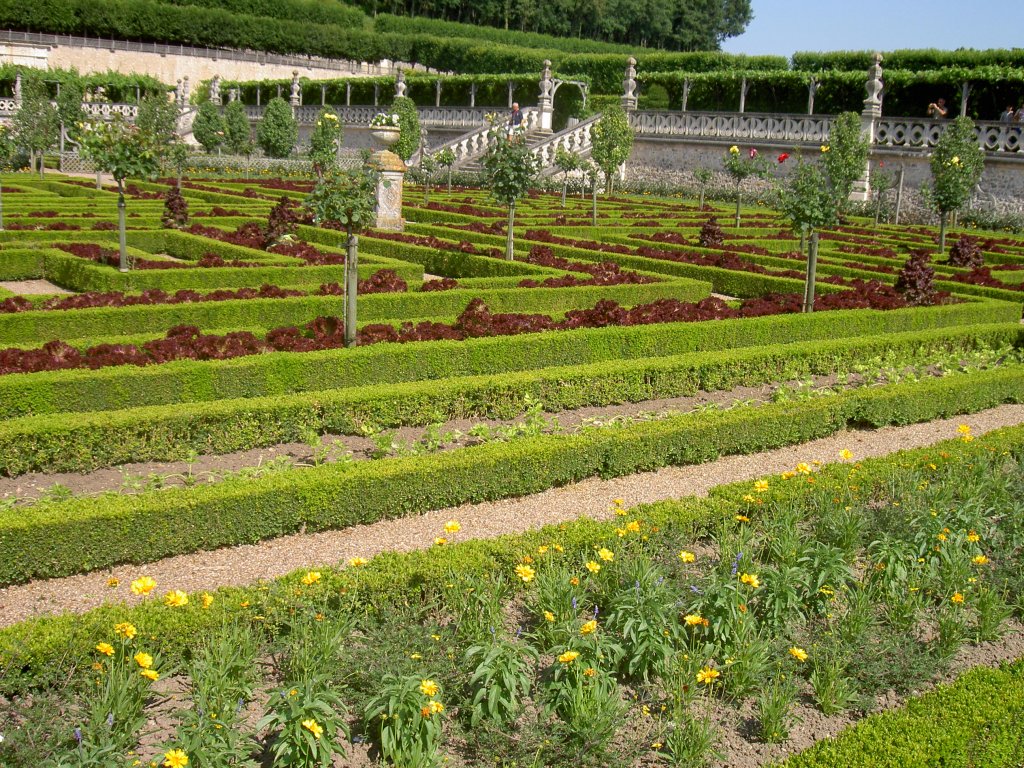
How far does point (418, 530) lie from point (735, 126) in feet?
105

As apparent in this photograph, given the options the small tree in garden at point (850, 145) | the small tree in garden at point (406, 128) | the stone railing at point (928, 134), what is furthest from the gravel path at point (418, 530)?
the small tree in garden at point (406, 128)

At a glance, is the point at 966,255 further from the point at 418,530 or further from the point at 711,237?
the point at 418,530

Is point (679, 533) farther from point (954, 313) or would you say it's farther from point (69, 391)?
point (954, 313)

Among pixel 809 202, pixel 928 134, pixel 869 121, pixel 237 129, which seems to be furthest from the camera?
pixel 237 129

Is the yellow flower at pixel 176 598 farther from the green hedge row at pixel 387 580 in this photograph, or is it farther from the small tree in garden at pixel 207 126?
the small tree in garden at pixel 207 126

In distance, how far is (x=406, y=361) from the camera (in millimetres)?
10328

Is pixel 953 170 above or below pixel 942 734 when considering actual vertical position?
above

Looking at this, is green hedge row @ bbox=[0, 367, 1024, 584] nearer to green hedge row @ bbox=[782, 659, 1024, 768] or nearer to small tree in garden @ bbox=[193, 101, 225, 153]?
green hedge row @ bbox=[782, 659, 1024, 768]

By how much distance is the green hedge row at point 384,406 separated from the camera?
7.68m

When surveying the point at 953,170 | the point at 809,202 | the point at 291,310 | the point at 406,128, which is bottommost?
the point at 291,310

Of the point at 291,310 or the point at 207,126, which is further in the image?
the point at 207,126

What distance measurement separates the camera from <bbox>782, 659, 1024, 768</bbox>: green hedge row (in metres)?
4.46

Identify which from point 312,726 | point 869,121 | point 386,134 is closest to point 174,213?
point 386,134

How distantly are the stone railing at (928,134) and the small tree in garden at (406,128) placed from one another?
1525 centimetres
